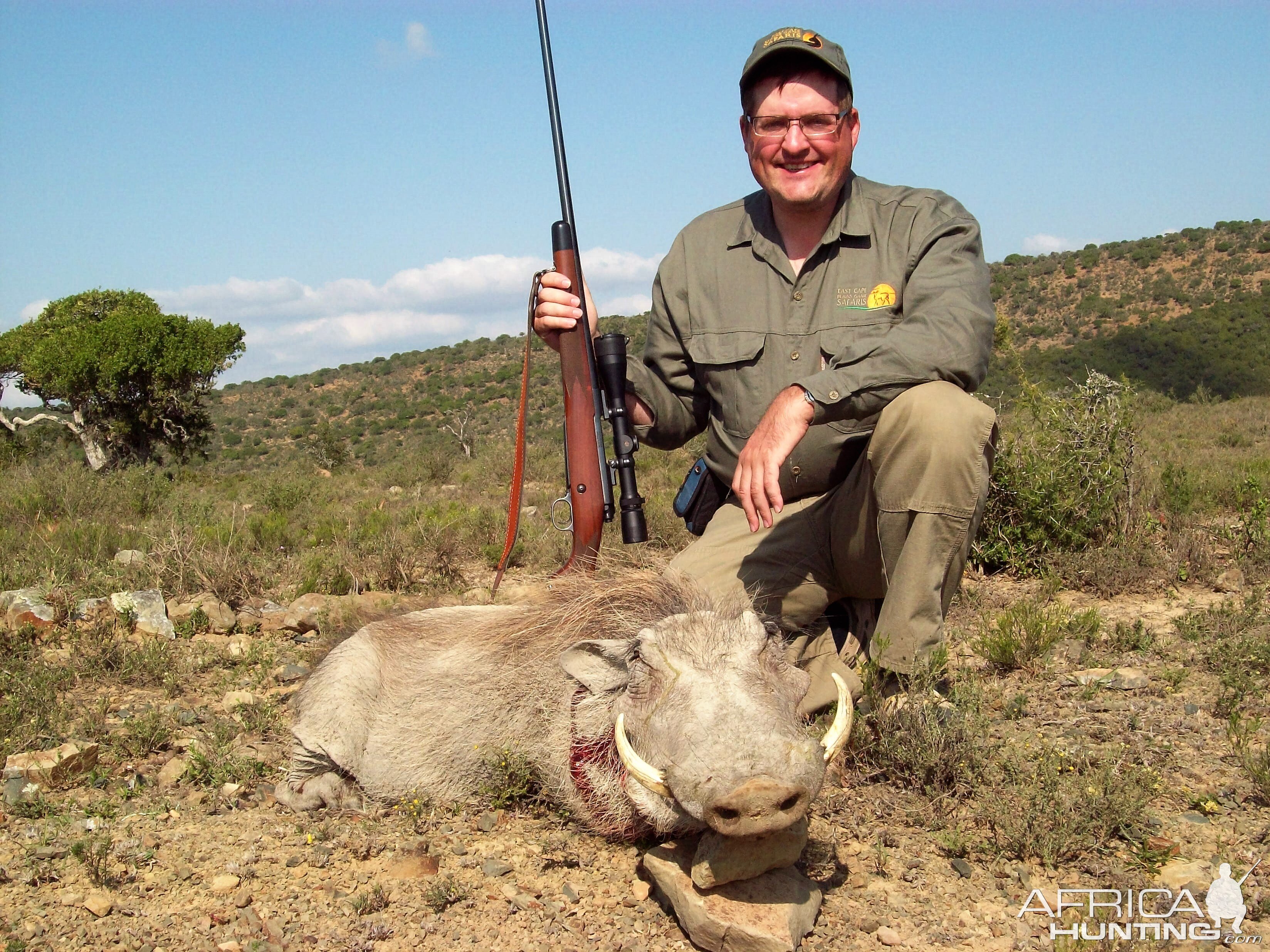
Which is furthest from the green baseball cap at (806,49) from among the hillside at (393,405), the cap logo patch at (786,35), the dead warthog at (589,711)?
the hillside at (393,405)

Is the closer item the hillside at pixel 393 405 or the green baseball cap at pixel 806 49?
the green baseball cap at pixel 806 49

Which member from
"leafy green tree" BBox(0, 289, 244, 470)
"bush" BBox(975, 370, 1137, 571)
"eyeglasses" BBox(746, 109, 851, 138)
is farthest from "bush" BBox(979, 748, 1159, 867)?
"leafy green tree" BBox(0, 289, 244, 470)

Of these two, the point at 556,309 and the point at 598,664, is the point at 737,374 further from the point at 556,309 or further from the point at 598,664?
the point at 598,664

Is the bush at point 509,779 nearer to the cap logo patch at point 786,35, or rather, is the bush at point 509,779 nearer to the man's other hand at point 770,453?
the man's other hand at point 770,453

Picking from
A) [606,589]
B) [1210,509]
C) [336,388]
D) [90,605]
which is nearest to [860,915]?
[606,589]

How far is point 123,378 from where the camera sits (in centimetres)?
2091

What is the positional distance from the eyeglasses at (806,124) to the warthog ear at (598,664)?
7.21ft

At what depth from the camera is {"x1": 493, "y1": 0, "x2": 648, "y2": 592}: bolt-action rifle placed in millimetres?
3639

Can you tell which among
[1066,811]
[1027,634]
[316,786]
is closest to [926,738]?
[1066,811]

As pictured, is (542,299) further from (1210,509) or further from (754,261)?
(1210,509)

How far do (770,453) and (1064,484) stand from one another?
126 inches

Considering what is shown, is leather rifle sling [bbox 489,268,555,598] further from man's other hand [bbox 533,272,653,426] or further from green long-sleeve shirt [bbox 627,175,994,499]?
green long-sleeve shirt [bbox 627,175,994,499]

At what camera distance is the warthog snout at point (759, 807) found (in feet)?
6.26

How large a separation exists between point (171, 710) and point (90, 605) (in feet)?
4.21
